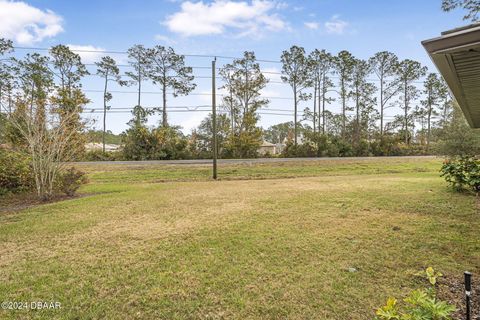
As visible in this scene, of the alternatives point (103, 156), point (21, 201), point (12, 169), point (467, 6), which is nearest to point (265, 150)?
point (103, 156)

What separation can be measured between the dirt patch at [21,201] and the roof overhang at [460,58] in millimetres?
8498

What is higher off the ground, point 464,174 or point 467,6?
point 467,6

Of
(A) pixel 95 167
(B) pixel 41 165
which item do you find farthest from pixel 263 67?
(B) pixel 41 165

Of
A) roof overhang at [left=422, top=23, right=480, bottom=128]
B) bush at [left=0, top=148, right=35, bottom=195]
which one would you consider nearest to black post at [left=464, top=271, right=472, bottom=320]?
roof overhang at [left=422, top=23, right=480, bottom=128]

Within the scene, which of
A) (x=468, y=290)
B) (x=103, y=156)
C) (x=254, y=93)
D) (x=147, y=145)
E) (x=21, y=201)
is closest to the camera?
(x=468, y=290)

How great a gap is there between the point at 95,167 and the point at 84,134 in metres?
8.85

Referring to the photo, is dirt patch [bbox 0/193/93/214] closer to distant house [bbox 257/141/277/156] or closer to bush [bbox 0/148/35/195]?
bush [bbox 0/148/35/195]

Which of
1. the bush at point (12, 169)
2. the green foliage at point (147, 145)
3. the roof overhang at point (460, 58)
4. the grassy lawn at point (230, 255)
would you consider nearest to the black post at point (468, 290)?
the grassy lawn at point (230, 255)

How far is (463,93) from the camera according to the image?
167 inches

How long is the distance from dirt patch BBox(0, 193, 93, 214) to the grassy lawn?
577 mm

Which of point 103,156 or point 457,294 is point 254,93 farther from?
point 457,294

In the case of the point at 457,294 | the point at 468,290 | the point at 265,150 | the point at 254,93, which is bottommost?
the point at 457,294

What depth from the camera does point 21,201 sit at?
7695 mm

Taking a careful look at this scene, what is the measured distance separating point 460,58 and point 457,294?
2361 millimetres
